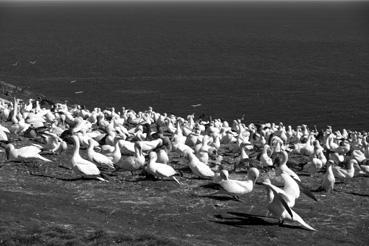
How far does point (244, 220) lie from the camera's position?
59.0 ft

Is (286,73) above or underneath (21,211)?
underneath

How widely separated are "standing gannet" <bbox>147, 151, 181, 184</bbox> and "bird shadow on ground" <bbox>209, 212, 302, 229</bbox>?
134 inches

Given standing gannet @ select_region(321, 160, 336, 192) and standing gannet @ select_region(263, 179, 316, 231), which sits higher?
standing gannet @ select_region(263, 179, 316, 231)

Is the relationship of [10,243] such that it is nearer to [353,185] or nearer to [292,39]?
[353,185]

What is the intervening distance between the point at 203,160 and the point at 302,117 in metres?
47.9

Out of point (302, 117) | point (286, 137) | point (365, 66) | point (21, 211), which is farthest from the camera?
point (365, 66)

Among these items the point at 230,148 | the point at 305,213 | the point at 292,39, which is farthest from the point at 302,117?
the point at 292,39

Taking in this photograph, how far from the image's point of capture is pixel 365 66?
115m

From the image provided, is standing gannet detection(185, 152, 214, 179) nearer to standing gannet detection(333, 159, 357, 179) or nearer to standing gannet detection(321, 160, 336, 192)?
standing gannet detection(321, 160, 336, 192)

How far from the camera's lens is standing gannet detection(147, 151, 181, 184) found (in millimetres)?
21281

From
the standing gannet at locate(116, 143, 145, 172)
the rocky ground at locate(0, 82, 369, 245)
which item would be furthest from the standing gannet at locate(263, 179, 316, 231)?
the standing gannet at locate(116, 143, 145, 172)

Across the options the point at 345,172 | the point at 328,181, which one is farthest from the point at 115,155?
the point at 345,172

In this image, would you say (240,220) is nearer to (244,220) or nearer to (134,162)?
(244,220)

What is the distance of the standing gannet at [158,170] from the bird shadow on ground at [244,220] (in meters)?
3.41
